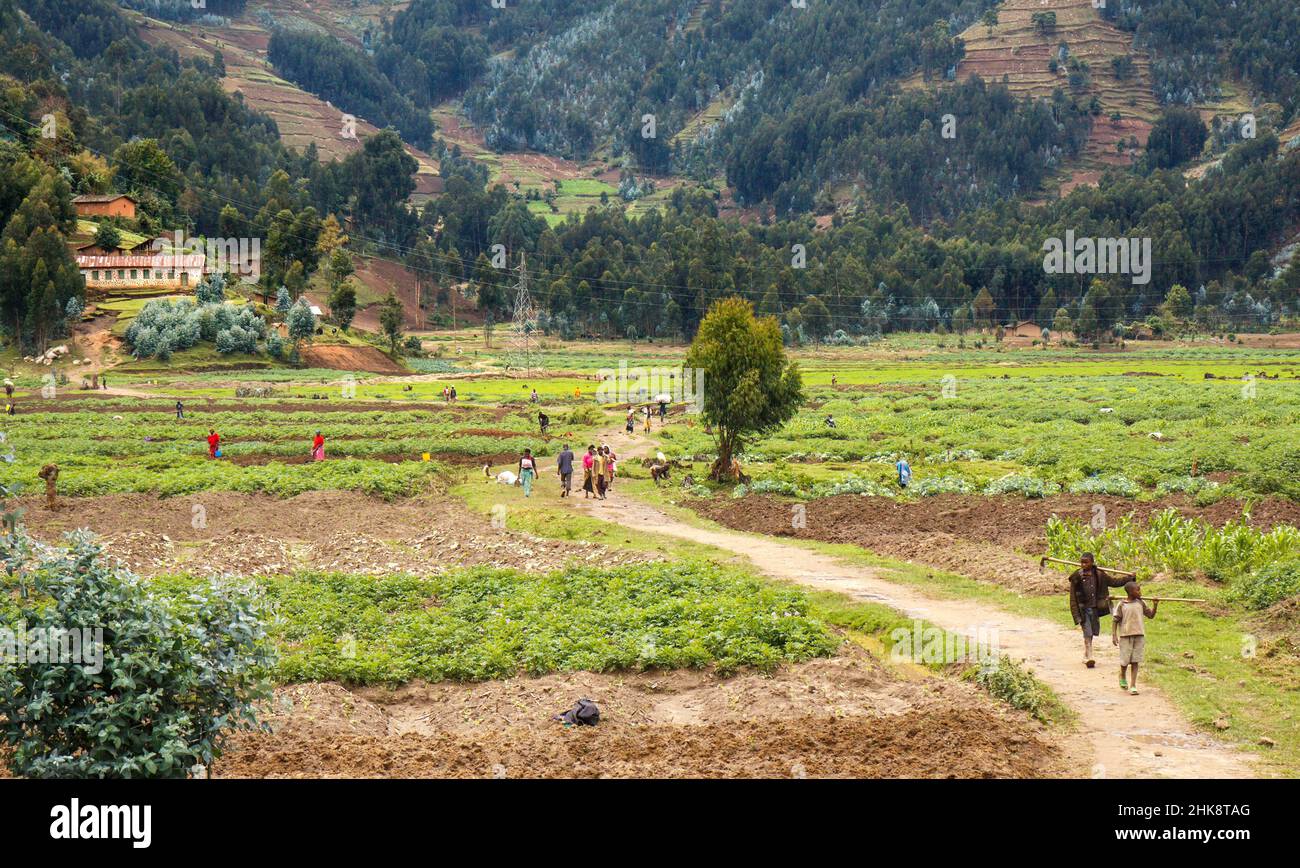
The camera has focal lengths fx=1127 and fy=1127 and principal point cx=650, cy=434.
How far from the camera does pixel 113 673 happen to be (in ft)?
32.6

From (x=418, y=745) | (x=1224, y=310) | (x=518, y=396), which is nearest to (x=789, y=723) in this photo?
(x=418, y=745)

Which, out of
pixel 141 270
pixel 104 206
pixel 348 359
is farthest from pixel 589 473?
pixel 104 206

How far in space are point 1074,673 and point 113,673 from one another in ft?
42.7

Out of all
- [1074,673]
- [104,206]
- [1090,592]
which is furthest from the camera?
[104,206]

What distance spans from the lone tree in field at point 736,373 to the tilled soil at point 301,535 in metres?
9.82

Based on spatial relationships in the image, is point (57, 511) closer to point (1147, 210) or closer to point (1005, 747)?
point (1005, 747)

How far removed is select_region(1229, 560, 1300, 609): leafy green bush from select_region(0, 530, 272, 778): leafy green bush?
1641cm

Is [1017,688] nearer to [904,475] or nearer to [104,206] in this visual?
[904,475]

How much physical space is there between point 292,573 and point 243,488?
39.9 ft

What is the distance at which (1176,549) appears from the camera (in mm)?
22891

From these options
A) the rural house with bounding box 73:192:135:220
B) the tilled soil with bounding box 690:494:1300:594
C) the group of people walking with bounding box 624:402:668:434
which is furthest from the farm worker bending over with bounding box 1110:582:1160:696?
the rural house with bounding box 73:192:135:220

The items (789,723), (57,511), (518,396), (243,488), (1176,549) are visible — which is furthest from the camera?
(518,396)

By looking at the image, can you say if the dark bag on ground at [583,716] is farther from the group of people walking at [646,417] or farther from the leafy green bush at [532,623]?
the group of people walking at [646,417]

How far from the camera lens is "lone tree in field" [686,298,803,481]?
38.5 m
